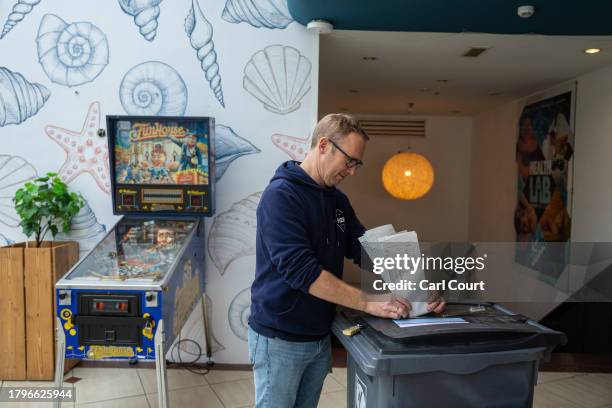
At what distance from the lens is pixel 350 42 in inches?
157

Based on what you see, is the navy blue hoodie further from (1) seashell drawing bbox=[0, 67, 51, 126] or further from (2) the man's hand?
(1) seashell drawing bbox=[0, 67, 51, 126]

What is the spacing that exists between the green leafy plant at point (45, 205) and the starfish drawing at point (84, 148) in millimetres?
141

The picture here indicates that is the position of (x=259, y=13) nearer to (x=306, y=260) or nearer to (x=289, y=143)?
(x=289, y=143)

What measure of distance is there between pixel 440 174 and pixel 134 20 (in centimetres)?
648

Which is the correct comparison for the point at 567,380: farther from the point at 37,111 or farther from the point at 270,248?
the point at 37,111

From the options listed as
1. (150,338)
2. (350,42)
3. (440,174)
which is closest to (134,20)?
(350,42)

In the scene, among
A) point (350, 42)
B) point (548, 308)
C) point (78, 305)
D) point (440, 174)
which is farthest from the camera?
point (440, 174)

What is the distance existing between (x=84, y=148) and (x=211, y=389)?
1949mm

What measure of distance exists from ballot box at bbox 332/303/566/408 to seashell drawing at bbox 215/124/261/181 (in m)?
2.29

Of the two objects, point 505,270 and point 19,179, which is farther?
point 505,270

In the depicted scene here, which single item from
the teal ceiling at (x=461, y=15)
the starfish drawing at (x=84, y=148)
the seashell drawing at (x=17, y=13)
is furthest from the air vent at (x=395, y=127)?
the seashell drawing at (x=17, y=13)

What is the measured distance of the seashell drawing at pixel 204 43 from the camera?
142 inches

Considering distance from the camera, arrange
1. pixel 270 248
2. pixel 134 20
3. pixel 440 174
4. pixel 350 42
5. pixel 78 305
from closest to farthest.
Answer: pixel 270 248
pixel 78 305
pixel 134 20
pixel 350 42
pixel 440 174

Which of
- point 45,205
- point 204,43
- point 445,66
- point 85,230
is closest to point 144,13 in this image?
point 204,43
